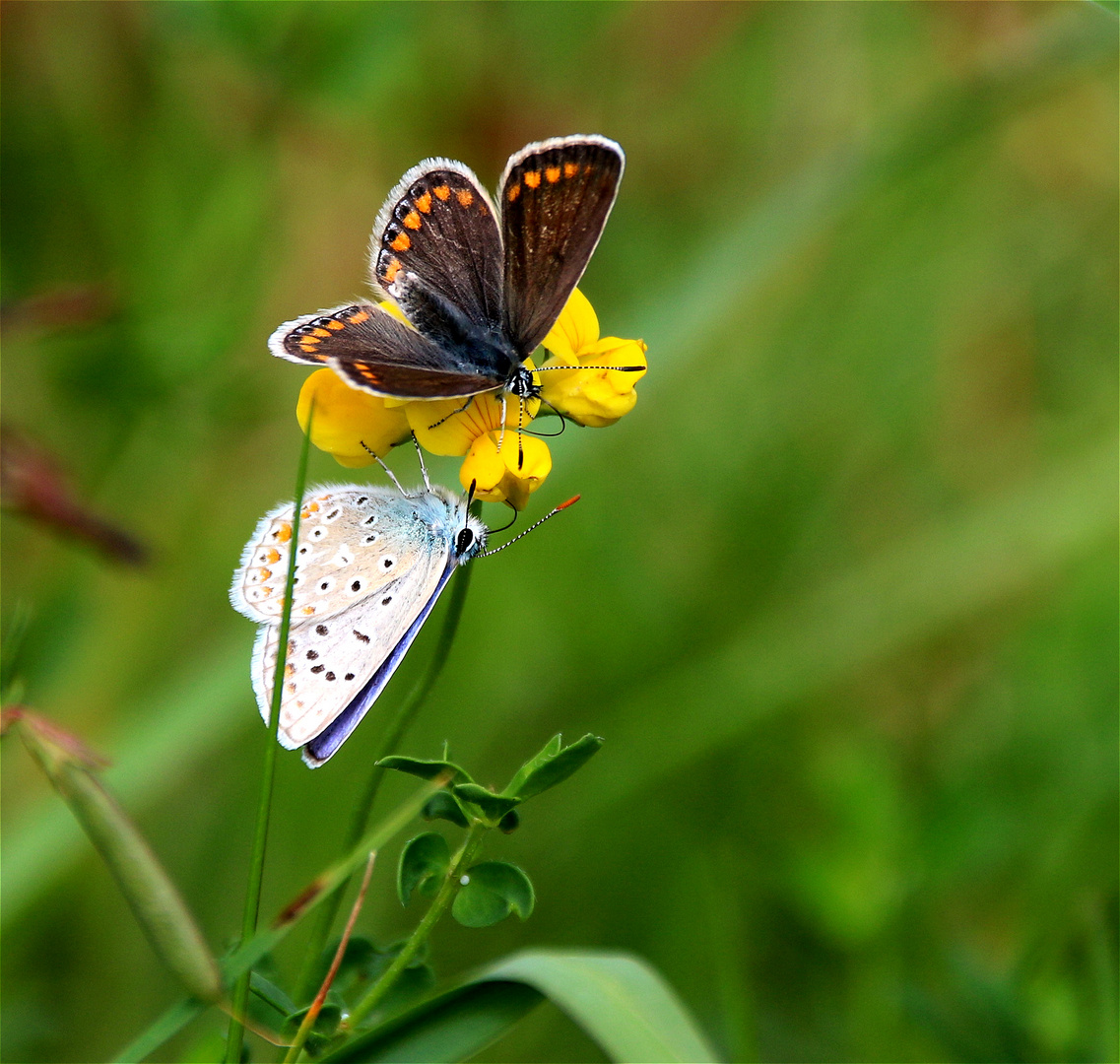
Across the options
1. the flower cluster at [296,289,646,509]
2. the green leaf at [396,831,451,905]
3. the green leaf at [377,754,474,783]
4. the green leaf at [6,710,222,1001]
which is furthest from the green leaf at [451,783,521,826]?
the flower cluster at [296,289,646,509]

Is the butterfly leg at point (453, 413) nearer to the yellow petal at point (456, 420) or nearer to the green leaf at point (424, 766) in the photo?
the yellow petal at point (456, 420)

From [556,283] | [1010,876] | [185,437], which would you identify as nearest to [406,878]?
[556,283]

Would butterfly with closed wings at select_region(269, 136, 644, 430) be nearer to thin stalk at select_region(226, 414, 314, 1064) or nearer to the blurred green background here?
thin stalk at select_region(226, 414, 314, 1064)

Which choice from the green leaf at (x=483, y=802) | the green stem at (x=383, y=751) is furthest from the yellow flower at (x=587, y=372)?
the green leaf at (x=483, y=802)

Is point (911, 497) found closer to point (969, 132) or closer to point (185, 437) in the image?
point (969, 132)

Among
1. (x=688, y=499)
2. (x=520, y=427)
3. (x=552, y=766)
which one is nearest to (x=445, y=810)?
(x=552, y=766)

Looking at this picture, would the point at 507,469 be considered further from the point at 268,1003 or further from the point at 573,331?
the point at 268,1003
